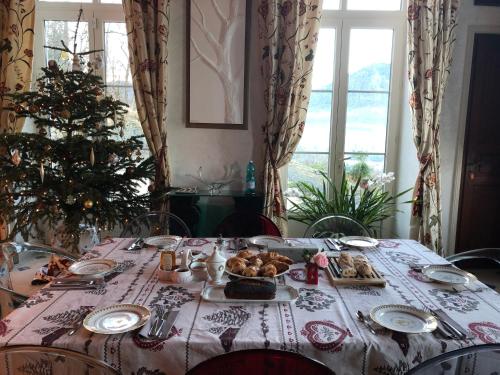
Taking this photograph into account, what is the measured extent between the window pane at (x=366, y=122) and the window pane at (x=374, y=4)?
0.71m

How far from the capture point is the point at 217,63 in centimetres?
332

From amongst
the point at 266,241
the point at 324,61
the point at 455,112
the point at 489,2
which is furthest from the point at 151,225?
the point at 489,2

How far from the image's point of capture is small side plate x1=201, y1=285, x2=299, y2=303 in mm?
1433

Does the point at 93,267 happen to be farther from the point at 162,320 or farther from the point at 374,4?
the point at 374,4

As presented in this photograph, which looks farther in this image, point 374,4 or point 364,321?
point 374,4

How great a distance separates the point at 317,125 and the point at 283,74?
2.00 feet

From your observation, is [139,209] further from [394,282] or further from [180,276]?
[394,282]

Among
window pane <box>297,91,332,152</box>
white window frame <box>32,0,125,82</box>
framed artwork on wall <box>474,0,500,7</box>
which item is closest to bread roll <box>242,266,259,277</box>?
window pane <box>297,91,332,152</box>

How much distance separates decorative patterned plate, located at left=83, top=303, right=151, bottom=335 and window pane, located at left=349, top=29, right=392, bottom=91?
2843 mm

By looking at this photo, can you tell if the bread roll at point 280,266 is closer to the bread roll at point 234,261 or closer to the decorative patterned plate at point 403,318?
the bread roll at point 234,261

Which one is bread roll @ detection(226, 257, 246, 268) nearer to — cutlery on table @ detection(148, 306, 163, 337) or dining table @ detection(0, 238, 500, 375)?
dining table @ detection(0, 238, 500, 375)

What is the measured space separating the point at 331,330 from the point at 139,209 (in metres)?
1.88

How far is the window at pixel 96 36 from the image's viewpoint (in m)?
3.39

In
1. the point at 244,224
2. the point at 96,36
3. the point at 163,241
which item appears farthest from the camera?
the point at 96,36
